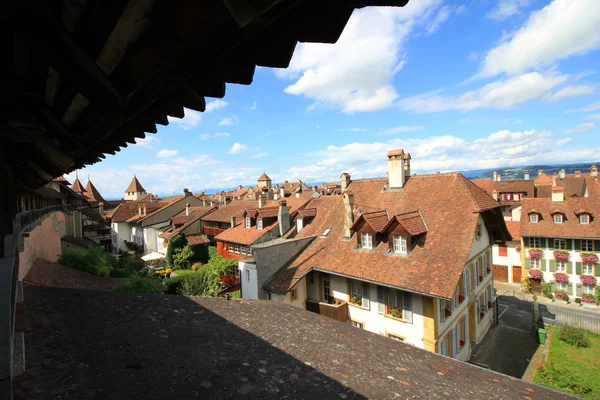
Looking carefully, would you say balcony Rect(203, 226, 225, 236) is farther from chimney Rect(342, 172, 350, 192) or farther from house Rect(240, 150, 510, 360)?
chimney Rect(342, 172, 350, 192)

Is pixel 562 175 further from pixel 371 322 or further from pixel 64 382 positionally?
pixel 64 382

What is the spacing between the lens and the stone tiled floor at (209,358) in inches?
196

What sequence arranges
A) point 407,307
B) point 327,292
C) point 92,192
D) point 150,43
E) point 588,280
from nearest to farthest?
point 150,43
point 407,307
point 327,292
point 588,280
point 92,192

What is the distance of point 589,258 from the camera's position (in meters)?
25.1

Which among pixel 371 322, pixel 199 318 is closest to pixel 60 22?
pixel 199 318

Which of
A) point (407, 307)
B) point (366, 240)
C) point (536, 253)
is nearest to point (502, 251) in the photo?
point (536, 253)

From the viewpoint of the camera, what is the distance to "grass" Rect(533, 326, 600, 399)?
1428 centimetres

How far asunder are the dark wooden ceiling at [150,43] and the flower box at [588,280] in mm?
33337

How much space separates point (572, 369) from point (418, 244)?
9790mm

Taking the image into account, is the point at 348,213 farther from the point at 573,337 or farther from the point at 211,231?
the point at 211,231

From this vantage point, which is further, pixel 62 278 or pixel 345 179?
pixel 345 179

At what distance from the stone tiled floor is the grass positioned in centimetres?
960

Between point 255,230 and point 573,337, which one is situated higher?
point 255,230

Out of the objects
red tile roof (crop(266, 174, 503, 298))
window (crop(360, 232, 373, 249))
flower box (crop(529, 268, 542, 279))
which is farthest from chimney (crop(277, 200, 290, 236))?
flower box (crop(529, 268, 542, 279))
